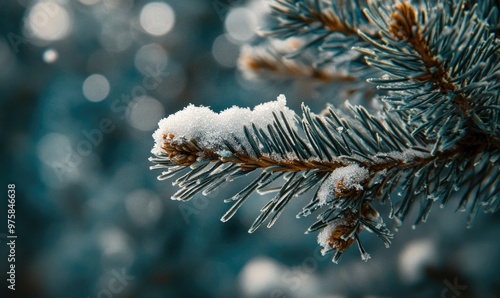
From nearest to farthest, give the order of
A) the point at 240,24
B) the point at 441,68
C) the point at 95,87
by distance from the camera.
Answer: the point at 441,68 → the point at 240,24 → the point at 95,87

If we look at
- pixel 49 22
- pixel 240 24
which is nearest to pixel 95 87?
pixel 49 22

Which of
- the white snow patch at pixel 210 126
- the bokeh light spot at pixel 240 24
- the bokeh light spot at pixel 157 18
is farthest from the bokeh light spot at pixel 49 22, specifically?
the white snow patch at pixel 210 126

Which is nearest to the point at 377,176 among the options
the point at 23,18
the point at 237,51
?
the point at 237,51

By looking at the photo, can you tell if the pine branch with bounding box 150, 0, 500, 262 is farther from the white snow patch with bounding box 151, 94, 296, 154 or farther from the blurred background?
the blurred background

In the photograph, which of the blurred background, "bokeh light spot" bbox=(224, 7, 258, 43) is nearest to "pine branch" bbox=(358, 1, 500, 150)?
the blurred background

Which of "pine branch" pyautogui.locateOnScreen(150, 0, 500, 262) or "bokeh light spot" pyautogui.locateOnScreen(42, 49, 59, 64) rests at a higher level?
"bokeh light spot" pyautogui.locateOnScreen(42, 49, 59, 64)

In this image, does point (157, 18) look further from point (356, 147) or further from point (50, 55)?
point (356, 147)

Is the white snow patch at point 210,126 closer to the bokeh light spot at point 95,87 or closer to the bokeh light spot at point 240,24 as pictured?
the bokeh light spot at point 240,24
